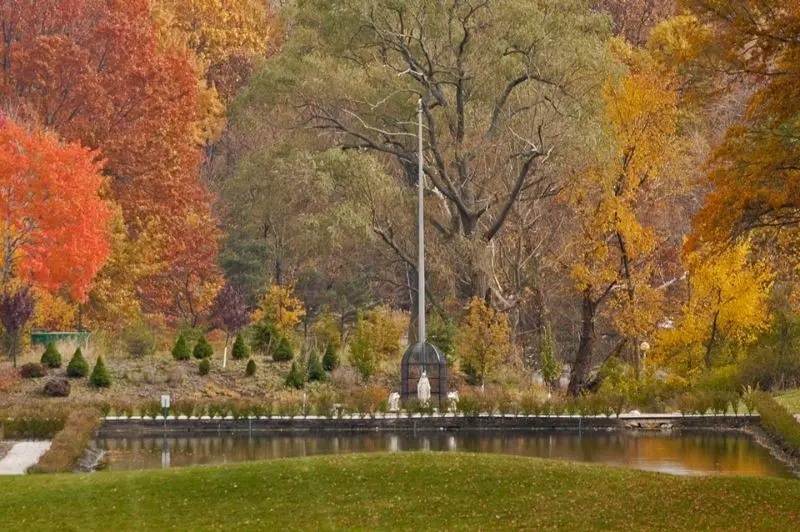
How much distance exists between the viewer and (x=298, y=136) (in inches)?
2221

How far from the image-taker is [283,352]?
48.5m

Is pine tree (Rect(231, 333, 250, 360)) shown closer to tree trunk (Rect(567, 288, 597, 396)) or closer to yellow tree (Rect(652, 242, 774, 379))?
tree trunk (Rect(567, 288, 597, 396))

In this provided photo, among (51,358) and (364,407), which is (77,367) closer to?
(51,358)

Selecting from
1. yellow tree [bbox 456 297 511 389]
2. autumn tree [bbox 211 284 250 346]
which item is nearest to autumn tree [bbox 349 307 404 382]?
yellow tree [bbox 456 297 511 389]

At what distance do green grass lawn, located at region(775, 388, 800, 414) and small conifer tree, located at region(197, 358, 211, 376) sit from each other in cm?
1651

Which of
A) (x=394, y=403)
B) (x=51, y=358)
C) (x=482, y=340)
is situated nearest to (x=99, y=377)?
(x=51, y=358)

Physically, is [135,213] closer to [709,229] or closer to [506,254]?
[506,254]

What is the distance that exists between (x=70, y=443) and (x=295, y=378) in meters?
16.6

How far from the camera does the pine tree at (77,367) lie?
4481 cm

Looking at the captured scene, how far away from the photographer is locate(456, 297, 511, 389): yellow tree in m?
48.0

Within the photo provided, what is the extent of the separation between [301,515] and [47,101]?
1828 inches

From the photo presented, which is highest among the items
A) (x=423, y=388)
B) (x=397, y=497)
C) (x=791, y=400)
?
(x=423, y=388)

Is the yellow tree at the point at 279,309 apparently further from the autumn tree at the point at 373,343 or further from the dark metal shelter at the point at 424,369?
the dark metal shelter at the point at 424,369

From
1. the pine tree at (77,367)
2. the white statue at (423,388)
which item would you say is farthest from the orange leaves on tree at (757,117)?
the pine tree at (77,367)
